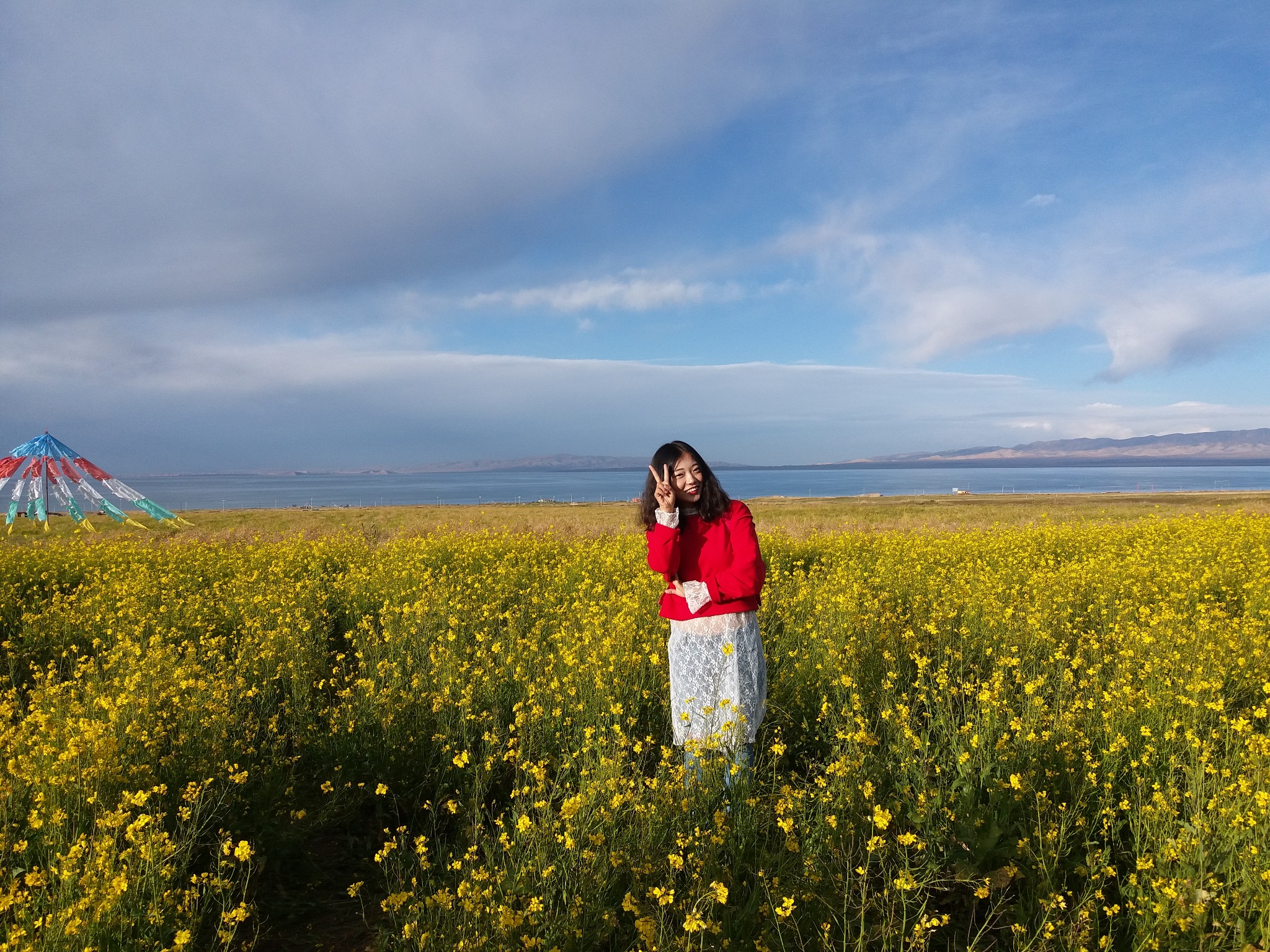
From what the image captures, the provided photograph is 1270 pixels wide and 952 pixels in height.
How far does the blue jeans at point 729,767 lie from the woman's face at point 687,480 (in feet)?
3.93

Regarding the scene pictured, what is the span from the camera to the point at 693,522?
144 inches

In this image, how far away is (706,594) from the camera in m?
3.52

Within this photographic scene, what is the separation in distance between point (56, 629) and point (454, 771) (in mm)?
5261

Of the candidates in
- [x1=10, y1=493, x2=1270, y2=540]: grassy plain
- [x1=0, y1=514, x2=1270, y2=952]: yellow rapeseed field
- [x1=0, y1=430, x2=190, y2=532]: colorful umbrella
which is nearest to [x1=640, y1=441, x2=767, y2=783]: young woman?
[x1=0, y1=514, x2=1270, y2=952]: yellow rapeseed field

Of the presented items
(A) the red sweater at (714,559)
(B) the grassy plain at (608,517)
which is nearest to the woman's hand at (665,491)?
(A) the red sweater at (714,559)

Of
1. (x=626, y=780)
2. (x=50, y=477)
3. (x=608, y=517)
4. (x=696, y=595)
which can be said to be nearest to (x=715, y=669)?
(x=696, y=595)

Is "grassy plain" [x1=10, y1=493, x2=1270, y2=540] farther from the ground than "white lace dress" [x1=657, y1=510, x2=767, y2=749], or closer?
closer

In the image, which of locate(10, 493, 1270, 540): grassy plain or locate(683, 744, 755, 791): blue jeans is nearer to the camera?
locate(683, 744, 755, 791): blue jeans

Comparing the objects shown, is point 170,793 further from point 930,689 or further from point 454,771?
point 930,689

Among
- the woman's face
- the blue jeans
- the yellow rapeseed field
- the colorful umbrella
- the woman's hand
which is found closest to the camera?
the yellow rapeseed field

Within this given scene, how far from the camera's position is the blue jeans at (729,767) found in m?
3.03

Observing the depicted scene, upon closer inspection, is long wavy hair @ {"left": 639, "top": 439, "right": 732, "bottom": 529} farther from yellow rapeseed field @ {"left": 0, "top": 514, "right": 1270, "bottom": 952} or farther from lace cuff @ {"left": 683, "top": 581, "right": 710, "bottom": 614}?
yellow rapeseed field @ {"left": 0, "top": 514, "right": 1270, "bottom": 952}

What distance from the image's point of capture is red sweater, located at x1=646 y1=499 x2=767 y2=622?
3512mm

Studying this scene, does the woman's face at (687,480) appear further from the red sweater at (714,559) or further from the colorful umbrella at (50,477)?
the colorful umbrella at (50,477)
